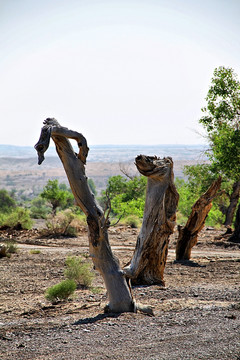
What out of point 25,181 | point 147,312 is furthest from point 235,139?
point 25,181

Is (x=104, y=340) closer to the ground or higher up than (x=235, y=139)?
closer to the ground

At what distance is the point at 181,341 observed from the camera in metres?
5.71

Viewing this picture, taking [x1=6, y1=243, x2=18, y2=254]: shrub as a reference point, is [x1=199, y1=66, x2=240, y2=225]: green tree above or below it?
above

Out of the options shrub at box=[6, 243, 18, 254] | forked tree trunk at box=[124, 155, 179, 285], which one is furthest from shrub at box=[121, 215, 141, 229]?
forked tree trunk at box=[124, 155, 179, 285]

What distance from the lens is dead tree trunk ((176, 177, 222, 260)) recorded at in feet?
43.3

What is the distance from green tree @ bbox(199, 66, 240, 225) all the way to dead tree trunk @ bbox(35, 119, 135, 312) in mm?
10077

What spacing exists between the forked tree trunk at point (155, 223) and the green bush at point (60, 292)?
3.78 feet

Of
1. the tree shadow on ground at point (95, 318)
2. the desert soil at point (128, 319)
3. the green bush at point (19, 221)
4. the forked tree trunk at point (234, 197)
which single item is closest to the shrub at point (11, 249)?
the desert soil at point (128, 319)

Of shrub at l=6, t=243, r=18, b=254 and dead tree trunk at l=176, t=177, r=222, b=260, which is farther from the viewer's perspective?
shrub at l=6, t=243, r=18, b=254

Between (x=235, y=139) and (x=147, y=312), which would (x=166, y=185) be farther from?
(x=235, y=139)

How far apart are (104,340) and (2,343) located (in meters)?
1.26

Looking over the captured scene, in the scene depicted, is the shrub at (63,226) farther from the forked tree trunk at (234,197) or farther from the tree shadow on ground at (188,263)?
the tree shadow on ground at (188,263)

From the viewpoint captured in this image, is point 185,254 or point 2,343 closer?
point 2,343

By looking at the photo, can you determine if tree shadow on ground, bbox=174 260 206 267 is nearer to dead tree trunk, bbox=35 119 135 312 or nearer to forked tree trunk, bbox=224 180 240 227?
dead tree trunk, bbox=35 119 135 312
